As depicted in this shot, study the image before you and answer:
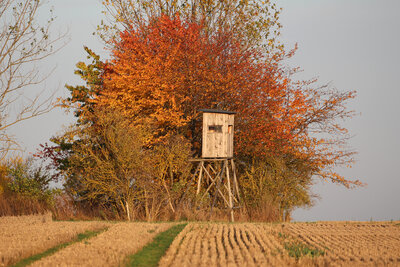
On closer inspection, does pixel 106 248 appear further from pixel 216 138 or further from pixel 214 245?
pixel 216 138

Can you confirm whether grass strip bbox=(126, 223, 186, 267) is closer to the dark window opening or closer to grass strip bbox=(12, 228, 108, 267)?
grass strip bbox=(12, 228, 108, 267)

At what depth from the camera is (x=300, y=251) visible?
12953mm

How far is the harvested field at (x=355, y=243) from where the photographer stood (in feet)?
39.8

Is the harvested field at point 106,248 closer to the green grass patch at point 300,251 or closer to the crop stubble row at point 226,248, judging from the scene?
the crop stubble row at point 226,248

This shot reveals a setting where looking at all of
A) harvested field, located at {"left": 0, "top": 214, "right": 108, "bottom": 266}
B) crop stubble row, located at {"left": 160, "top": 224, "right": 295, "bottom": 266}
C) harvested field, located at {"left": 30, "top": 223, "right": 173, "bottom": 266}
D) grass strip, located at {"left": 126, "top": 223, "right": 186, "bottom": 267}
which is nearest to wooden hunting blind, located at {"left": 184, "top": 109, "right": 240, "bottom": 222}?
crop stubble row, located at {"left": 160, "top": 224, "right": 295, "bottom": 266}

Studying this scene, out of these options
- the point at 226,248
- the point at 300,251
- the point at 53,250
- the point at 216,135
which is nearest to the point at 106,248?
the point at 53,250

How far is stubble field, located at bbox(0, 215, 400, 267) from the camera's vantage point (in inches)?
456

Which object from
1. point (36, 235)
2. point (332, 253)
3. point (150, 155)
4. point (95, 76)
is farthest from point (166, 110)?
point (332, 253)

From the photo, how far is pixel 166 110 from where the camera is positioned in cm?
2380

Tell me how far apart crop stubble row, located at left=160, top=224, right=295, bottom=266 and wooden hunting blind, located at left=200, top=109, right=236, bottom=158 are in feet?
18.9

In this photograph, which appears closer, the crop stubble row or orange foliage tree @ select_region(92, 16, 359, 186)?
the crop stubble row

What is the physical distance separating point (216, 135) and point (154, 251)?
10.5m

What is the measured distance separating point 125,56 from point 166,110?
158 inches

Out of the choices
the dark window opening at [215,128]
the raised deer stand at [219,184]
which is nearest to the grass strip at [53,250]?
the raised deer stand at [219,184]
